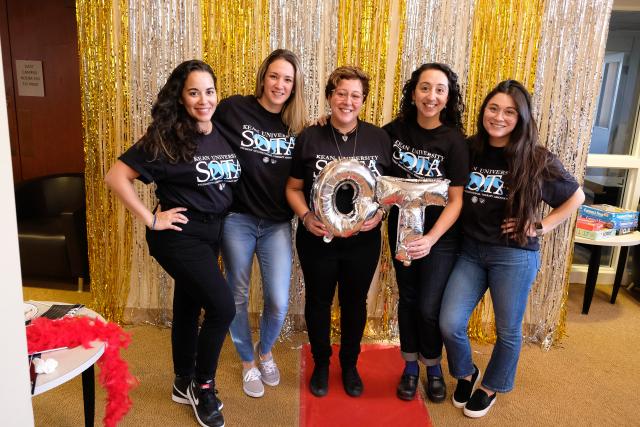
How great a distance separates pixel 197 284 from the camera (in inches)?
79.2

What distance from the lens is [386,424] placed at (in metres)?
2.24

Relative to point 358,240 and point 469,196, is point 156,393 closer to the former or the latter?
point 358,240

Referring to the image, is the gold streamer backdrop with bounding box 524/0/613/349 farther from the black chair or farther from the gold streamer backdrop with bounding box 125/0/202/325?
the black chair

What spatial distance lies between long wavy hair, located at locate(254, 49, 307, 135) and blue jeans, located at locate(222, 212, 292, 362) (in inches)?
16.9

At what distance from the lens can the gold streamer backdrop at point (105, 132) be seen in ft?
8.91

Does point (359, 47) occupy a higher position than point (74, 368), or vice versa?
point (359, 47)

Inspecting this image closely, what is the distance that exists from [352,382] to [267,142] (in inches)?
46.2

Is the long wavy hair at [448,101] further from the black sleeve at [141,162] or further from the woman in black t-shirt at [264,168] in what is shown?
the black sleeve at [141,162]

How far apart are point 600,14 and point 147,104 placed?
241cm

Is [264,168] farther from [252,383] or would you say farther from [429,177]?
[252,383]

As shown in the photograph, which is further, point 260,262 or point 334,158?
point 260,262

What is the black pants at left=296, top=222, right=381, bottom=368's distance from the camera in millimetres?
2166

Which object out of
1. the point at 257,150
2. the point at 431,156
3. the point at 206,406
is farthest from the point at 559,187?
the point at 206,406

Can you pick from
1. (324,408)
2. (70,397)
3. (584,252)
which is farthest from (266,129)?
(584,252)
